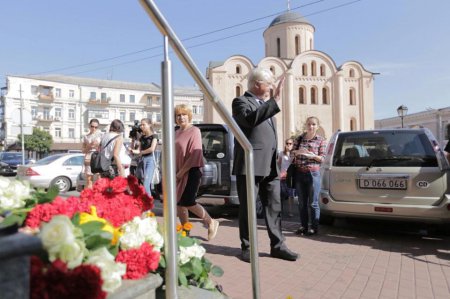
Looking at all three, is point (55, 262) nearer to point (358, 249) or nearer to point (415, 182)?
point (358, 249)

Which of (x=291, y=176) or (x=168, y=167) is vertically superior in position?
(x=168, y=167)

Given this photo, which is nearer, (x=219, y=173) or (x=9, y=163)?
(x=219, y=173)

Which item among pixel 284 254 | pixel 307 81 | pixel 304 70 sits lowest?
pixel 284 254

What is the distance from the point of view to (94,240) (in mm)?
1461

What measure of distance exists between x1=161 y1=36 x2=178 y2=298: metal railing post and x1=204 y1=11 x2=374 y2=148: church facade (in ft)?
161

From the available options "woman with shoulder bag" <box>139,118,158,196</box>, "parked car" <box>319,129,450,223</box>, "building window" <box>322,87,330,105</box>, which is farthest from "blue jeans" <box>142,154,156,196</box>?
"building window" <box>322,87,330,105</box>

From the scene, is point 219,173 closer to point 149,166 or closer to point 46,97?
point 149,166

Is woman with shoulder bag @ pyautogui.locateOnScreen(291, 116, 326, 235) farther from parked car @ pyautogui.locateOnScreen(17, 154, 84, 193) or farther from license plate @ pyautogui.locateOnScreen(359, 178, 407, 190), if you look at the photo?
parked car @ pyautogui.locateOnScreen(17, 154, 84, 193)

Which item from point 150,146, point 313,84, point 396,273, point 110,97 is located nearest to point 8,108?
point 110,97

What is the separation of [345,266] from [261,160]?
1499mm

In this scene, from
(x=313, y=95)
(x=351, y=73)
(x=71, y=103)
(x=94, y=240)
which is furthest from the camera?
(x=71, y=103)

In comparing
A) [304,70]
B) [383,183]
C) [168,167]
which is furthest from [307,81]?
[168,167]

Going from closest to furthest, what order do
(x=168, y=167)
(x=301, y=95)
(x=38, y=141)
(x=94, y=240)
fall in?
Answer: (x=94, y=240) → (x=168, y=167) → (x=301, y=95) → (x=38, y=141)

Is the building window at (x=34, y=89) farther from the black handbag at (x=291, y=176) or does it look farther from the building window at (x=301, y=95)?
the black handbag at (x=291, y=176)
